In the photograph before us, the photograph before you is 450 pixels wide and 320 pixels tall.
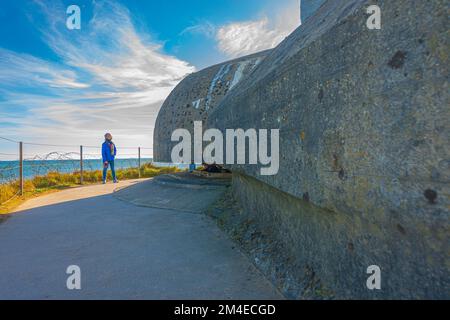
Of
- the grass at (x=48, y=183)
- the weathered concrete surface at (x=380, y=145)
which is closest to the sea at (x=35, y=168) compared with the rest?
the grass at (x=48, y=183)

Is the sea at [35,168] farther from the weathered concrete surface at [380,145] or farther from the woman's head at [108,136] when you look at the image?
the weathered concrete surface at [380,145]

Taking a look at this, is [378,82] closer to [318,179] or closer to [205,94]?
[318,179]

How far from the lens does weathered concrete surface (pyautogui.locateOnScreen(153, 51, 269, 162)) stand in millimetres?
7133

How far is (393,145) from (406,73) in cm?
30

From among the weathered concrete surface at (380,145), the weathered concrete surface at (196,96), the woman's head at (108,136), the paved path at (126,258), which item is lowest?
the paved path at (126,258)

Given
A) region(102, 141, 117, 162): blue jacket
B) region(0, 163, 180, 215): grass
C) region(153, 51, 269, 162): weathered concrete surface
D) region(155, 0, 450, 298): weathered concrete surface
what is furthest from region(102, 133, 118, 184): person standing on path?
region(155, 0, 450, 298): weathered concrete surface

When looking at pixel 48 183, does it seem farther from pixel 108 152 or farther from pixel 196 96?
pixel 196 96

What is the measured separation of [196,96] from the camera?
7.72 metres

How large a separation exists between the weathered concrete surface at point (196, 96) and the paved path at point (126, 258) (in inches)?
123

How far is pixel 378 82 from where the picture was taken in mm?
1278

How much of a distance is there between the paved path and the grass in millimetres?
2474

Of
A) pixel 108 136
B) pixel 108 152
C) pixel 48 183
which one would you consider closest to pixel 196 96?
pixel 108 136

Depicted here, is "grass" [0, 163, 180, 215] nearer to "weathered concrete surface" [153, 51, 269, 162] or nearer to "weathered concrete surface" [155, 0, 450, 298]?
"weathered concrete surface" [153, 51, 269, 162]

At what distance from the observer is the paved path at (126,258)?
7.88 feet
